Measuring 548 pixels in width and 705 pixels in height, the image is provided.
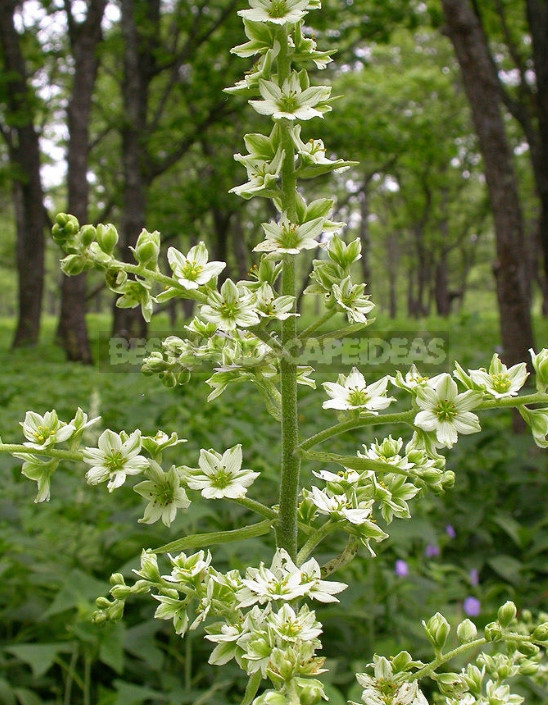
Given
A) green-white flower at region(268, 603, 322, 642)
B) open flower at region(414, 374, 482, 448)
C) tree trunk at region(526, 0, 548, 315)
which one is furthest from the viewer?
tree trunk at region(526, 0, 548, 315)

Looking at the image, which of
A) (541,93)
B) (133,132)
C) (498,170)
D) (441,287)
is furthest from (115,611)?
(441,287)

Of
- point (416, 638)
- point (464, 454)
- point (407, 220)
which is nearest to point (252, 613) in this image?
point (416, 638)

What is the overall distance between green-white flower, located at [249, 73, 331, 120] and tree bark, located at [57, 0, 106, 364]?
41.4ft

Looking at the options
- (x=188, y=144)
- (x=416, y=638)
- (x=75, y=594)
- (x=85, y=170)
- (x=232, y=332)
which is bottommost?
(x=416, y=638)

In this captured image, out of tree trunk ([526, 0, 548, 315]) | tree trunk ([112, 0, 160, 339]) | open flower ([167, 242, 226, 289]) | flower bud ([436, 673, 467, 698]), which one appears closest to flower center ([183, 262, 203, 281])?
open flower ([167, 242, 226, 289])

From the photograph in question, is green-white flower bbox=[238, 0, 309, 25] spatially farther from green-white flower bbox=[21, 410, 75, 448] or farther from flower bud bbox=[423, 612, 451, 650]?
flower bud bbox=[423, 612, 451, 650]

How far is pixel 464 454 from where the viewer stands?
5.88 metres

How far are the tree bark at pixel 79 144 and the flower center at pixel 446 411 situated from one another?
42.4ft

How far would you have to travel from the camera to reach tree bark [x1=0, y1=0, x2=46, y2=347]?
16203mm

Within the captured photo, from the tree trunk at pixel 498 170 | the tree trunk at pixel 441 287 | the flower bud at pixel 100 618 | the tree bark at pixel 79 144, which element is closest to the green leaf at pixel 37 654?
the flower bud at pixel 100 618

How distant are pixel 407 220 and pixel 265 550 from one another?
3625 cm

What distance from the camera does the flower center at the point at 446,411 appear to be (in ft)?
4.09

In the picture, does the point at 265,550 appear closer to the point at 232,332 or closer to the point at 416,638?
the point at 416,638

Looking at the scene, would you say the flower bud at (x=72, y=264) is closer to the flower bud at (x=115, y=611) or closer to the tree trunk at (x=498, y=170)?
the flower bud at (x=115, y=611)
